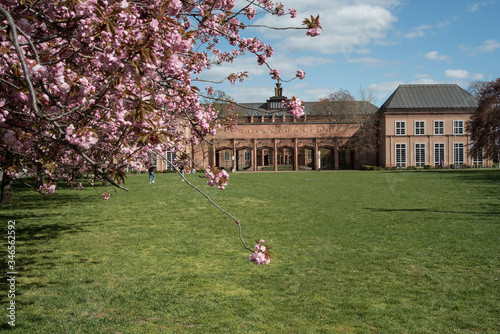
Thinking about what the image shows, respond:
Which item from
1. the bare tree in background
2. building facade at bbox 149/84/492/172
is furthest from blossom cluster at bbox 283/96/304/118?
building facade at bbox 149/84/492/172

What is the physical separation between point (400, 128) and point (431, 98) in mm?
5582

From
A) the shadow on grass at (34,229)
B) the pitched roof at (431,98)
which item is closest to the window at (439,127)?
the pitched roof at (431,98)

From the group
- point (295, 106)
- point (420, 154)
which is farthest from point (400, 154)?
point (295, 106)

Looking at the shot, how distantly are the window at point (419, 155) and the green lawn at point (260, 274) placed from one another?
146 feet

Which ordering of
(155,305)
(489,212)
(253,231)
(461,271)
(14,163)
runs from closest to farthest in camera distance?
(155,305)
(14,163)
(461,271)
(253,231)
(489,212)

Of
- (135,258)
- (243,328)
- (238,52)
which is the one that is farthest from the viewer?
(238,52)

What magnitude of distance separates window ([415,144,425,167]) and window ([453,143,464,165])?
12.9 feet

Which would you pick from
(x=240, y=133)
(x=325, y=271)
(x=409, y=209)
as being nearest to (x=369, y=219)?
(x=409, y=209)

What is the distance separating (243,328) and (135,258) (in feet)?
12.1

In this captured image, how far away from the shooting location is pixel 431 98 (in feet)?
177

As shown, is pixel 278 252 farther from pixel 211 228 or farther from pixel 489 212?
pixel 489 212

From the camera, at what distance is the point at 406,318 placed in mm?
4703

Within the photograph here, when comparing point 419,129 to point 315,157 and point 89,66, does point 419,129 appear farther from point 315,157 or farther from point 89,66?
point 89,66

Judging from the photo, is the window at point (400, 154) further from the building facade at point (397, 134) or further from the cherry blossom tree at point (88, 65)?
the cherry blossom tree at point (88, 65)
